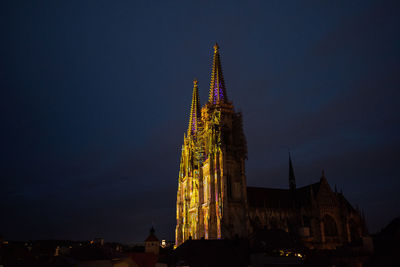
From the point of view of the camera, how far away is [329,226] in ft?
244

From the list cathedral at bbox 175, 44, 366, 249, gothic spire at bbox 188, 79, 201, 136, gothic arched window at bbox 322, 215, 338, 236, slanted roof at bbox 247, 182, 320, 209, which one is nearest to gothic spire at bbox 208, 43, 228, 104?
cathedral at bbox 175, 44, 366, 249

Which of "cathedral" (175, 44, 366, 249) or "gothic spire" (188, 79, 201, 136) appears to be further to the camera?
"gothic spire" (188, 79, 201, 136)

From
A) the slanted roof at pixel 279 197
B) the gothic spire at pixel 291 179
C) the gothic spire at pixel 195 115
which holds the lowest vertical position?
the slanted roof at pixel 279 197

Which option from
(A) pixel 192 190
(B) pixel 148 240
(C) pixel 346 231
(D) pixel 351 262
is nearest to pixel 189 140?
(A) pixel 192 190

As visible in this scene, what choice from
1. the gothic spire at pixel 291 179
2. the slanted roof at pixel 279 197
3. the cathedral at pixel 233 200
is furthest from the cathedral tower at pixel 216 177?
the gothic spire at pixel 291 179

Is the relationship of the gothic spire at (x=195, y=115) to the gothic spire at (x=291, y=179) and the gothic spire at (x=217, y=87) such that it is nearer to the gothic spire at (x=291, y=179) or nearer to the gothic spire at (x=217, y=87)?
the gothic spire at (x=217, y=87)

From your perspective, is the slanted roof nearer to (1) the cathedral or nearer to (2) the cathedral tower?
(1) the cathedral

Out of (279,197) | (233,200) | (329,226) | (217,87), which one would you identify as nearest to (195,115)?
(217,87)

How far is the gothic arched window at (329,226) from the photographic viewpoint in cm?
7369

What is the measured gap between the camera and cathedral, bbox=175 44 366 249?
6269cm

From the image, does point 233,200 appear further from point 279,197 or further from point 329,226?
point 329,226

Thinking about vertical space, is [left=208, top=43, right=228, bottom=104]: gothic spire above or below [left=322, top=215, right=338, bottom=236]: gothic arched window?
above

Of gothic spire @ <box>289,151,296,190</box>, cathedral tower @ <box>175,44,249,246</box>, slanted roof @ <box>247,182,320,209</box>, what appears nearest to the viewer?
cathedral tower @ <box>175,44,249,246</box>

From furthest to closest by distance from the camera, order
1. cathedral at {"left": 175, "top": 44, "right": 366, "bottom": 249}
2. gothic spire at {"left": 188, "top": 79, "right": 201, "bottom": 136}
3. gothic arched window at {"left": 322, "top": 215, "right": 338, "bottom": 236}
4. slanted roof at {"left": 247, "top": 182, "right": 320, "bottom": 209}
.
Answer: gothic spire at {"left": 188, "top": 79, "right": 201, "bottom": 136} → slanted roof at {"left": 247, "top": 182, "right": 320, "bottom": 209} → gothic arched window at {"left": 322, "top": 215, "right": 338, "bottom": 236} → cathedral at {"left": 175, "top": 44, "right": 366, "bottom": 249}
